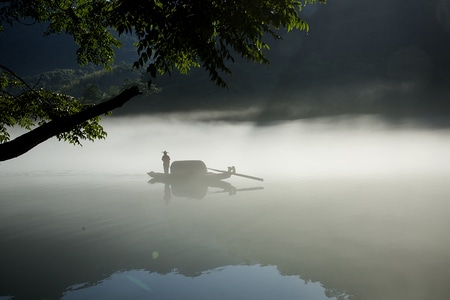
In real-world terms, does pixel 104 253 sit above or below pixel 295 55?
below

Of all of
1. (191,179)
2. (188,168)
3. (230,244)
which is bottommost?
(230,244)

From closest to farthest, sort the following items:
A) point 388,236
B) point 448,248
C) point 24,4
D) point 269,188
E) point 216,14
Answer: point 216,14
point 24,4
point 448,248
point 388,236
point 269,188

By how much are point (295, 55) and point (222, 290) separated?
405 feet

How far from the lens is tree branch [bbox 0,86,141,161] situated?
611 cm

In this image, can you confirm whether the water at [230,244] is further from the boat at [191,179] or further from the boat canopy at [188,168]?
the boat canopy at [188,168]

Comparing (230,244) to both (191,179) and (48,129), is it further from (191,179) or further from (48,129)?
(191,179)

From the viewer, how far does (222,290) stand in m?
11.5

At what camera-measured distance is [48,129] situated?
623cm

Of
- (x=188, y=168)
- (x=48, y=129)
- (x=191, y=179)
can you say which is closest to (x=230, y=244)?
(x=48, y=129)

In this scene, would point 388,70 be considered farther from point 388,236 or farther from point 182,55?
point 182,55

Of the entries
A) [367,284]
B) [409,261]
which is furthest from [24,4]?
[409,261]

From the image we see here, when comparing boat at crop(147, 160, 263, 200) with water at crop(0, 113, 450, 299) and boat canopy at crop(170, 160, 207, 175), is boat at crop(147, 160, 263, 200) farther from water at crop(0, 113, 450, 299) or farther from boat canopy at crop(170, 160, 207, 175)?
water at crop(0, 113, 450, 299)

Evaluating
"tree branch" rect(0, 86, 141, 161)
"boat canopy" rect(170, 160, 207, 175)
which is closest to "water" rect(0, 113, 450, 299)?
"boat canopy" rect(170, 160, 207, 175)

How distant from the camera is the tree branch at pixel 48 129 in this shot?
20.0ft
